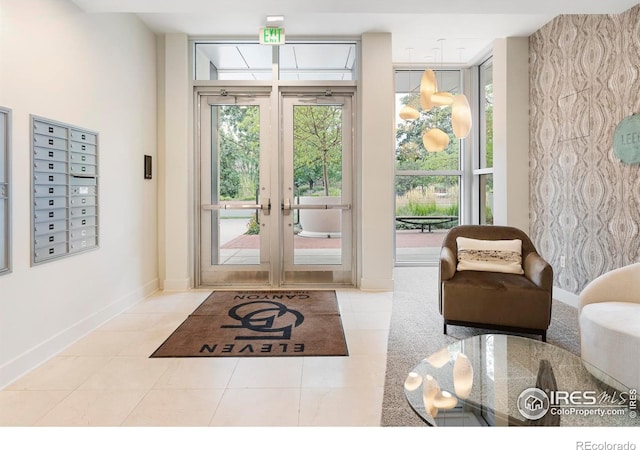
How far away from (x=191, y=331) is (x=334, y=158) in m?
2.61

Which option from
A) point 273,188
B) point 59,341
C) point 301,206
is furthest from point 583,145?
point 59,341

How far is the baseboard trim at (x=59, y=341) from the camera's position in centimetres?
247

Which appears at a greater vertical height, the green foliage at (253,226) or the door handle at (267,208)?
the door handle at (267,208)

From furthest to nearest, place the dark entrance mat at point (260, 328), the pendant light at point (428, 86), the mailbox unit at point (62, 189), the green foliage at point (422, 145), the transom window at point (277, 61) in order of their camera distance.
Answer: the green foliage at point (422, 145) < the transom window at point (277, 61) < the pendant light at point (428, 86) < the dark entrance mat at point (260, 328) < the mailbox unit at point (62, 189)

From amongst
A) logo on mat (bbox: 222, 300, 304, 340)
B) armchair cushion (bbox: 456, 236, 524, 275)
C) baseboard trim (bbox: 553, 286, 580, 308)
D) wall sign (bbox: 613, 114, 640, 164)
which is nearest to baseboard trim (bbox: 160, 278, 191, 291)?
logo on mat (bbox: 222, 300, 304, 340)

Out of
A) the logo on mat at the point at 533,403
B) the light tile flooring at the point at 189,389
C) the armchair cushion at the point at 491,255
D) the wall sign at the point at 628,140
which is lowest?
the light tile flooring at the point at 189,389

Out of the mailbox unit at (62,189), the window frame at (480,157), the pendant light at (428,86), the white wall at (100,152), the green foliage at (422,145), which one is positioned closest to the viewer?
the white wall at (100,152)

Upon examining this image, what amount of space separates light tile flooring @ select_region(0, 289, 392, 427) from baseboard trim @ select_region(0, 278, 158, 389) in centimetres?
5

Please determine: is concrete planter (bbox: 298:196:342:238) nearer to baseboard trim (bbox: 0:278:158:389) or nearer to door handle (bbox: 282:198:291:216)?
door handle (bbox: 282:198:291:216)

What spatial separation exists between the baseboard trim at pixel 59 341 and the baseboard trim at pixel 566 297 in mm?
4328

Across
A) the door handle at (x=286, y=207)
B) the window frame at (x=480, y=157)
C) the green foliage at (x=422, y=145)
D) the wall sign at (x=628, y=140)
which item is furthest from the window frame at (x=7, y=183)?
the window frame at (x=480, y=157)

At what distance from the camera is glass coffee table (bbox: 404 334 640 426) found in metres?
1.50

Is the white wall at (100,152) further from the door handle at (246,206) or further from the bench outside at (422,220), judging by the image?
the bench outside at (422,220)

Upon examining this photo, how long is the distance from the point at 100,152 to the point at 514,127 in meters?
4.34
